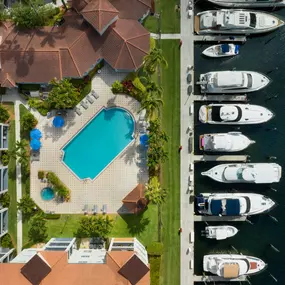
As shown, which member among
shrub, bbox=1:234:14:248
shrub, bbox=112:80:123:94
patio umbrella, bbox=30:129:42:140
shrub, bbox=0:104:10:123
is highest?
shrub, bbox=112:80:123:94

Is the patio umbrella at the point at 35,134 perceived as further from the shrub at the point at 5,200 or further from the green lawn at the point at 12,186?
the shrub at the point at 5,200

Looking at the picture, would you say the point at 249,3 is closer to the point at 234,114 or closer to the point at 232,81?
the point at 232,81

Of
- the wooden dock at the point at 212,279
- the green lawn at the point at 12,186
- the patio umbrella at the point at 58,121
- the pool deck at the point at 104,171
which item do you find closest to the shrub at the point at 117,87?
the pool deck at the point at 104,171

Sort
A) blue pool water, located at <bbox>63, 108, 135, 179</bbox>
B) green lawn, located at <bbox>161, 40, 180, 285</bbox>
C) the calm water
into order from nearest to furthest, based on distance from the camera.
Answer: blue pool water, located at <bbox>63, 108, 135, 179</bbox> < green lawn, located at <bbox>161, 40, 180, 285</bbox> < the calm water

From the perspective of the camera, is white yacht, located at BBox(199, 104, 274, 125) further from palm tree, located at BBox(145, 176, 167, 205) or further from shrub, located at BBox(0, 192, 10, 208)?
shrub, located at BBox(0, 192, 10, 208)

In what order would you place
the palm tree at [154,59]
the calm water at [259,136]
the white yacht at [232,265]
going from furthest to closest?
the calm water at [259,136], the white yacht at [232,265], the palm tree at [154,59]

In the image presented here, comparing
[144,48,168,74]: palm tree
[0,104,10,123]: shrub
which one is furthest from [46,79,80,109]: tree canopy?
[144,48,168,74]: palm tree
